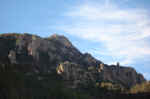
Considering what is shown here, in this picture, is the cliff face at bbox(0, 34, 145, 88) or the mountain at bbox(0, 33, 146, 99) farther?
the cliff face at bbox(0, 34, 145, 88)

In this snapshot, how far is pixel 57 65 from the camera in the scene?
14150 cm

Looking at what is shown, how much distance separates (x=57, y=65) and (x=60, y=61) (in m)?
9.48

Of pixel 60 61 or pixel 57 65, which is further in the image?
pixel 60 61

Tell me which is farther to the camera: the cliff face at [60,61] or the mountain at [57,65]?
the cliff face at [60,61]

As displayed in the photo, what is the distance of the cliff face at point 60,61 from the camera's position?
127 m

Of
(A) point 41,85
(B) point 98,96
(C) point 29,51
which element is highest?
(C) point 29,51

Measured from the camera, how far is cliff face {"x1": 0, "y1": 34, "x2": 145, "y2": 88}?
417 ft

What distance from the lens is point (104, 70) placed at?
148375mm

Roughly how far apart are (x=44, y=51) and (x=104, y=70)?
45660 mm

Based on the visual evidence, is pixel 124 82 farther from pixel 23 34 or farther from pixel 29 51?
pixel 23 34

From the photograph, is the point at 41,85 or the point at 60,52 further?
the point at 60,52

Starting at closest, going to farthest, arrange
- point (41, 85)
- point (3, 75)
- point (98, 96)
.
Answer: point (3, 75)
point (41, 85)
point (98, 96)

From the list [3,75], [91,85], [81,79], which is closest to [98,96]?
[91,85]

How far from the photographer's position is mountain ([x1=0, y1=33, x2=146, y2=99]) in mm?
115625
